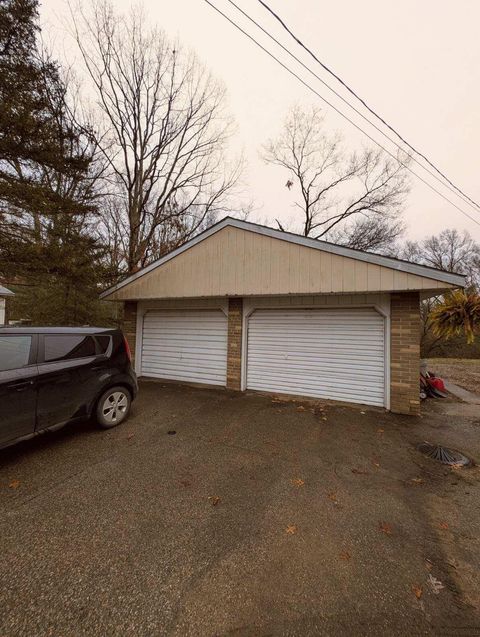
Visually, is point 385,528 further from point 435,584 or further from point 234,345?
point 234,345

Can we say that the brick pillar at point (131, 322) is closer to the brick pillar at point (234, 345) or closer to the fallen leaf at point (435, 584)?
the brick pillar at point (234, 345)


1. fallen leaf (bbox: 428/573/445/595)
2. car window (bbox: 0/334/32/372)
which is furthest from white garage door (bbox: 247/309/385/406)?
car window (bbox: 0/334/32/372)

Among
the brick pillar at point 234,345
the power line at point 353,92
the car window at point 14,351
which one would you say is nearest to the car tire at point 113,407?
the car window at point 14,351

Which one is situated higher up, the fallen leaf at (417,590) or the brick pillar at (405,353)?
the brick pillar at (405,353)

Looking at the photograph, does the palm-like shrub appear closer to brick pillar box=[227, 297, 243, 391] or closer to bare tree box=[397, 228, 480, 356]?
brick pillar box=[227, 297, 243, 391]

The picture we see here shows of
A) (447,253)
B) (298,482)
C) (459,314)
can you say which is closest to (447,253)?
(447,253)

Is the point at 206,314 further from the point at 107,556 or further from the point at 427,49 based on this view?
the point at 427,49

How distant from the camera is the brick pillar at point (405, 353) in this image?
5.54 m

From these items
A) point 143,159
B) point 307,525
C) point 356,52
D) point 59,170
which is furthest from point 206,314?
point 143,159

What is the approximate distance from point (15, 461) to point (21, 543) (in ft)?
5.27

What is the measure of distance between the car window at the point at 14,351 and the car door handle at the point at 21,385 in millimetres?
195

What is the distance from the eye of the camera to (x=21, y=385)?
3232 mm

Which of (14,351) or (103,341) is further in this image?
(103,341)

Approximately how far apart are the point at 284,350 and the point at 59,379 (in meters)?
4.79
